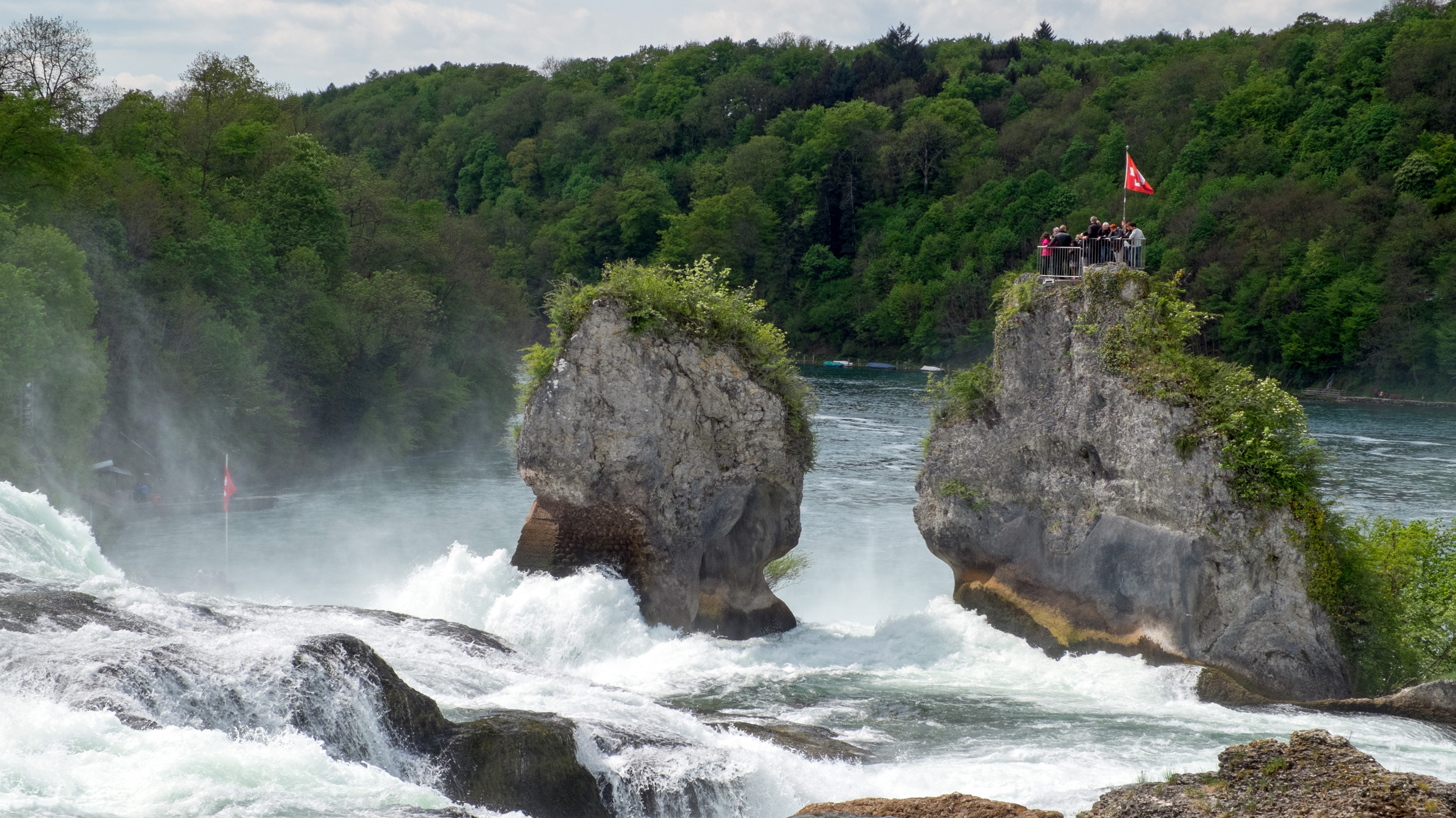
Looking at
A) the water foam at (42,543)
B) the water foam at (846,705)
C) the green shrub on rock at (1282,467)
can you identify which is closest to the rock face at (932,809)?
the water foam at (846,705)

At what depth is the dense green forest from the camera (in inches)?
1949

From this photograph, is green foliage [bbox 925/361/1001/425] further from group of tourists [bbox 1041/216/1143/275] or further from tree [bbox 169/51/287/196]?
tree [bbox 169/51/287/196]

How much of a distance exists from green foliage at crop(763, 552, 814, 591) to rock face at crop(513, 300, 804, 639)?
5861 mm

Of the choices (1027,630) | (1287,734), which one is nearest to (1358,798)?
(1287,734)

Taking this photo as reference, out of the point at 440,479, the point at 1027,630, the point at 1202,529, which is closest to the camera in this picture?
the point at 1202,529

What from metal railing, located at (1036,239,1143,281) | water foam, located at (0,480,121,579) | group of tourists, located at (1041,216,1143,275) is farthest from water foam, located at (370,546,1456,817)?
group of tourists, located at (1041,216,1143,275)

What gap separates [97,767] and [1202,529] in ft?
57.2

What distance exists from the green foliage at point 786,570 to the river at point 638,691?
1.29 feet

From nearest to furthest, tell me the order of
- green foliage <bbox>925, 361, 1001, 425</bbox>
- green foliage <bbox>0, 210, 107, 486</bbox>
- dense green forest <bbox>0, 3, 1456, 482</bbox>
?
green foliage <bbox>925, 361, 1001, 425</bbox>
green foliage <bbox>0, 210, 107, 486</bbox>
dense green forest <bbox>0, 3, 1456, 482</bbox>

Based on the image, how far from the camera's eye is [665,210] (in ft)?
414

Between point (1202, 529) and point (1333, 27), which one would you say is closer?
point (1202, 529)

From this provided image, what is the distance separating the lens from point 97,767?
12766 millimetres

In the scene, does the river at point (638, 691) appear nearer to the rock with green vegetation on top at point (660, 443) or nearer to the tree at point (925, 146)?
the rock with green vegetation on top at point (660, 443)

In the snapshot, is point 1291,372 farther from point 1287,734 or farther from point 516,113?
point 516,113
